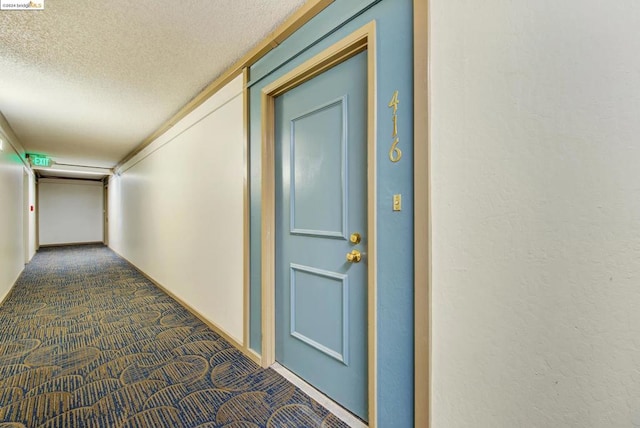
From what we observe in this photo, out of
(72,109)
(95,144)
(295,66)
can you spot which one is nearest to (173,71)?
(295,66)

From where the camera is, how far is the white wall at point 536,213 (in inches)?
31.0

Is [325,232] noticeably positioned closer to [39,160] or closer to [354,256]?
[354,256]

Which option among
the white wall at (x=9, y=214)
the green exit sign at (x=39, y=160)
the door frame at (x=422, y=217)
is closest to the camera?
the door frame at (x=422, y=217)

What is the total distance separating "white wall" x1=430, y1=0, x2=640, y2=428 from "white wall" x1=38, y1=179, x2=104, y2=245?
12145mm

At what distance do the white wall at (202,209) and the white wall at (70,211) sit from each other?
7125 mm

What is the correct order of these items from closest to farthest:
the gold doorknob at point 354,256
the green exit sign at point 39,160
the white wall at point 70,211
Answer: the gold doorknob at point 354,256
the green exit sign at point 39,160
the white wall at point 70,211

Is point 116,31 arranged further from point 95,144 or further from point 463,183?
point 95,144

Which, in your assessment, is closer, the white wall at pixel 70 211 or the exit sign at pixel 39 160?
the exit sign at pixel 39 160

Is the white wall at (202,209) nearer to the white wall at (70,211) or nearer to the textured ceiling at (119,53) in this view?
the textured ceiling at (119,53)

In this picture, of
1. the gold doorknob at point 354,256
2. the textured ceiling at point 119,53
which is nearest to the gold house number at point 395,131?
the gold doorknob at point 354,256

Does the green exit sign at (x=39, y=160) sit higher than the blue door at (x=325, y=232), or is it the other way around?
the green exit sign at (x=39, y=160)

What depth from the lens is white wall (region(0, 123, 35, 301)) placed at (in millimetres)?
3439

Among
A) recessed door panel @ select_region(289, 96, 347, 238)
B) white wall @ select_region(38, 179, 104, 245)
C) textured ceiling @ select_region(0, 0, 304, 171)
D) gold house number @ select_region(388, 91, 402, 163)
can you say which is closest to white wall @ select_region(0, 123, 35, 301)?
textured ceiling @ select_region(0, 0, 304, 171)

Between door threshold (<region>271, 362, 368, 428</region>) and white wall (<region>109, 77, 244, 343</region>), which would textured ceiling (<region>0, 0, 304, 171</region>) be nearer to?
white wall (<region>109, 77, 244, 343</region>)
